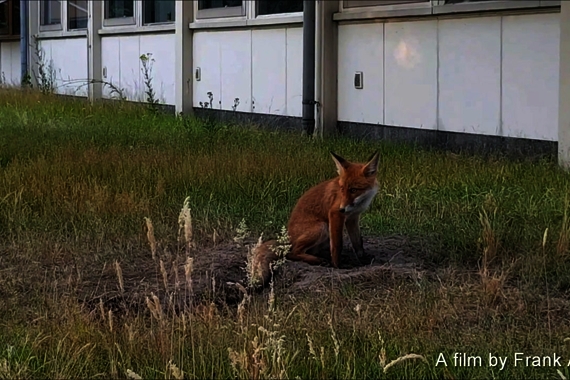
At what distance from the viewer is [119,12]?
21.0m

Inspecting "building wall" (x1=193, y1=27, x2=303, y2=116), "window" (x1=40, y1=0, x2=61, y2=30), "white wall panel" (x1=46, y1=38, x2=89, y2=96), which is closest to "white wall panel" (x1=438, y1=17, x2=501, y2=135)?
"building wall" (x1=193, y1=27, x2=303, y2=116)

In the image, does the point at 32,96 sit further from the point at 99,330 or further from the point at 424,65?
the point at 99,330

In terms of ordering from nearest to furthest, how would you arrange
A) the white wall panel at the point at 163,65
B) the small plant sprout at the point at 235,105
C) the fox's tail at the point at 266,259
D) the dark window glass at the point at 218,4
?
the fox's tail at the point at 266,259
the small plant sprout at the point at 235,105
the dark window glass at the point at 218,4
the white wall panel at the point at 163,65

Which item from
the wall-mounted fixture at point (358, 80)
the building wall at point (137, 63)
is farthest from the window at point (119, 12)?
the wall-mounted fixture at point (358, 80)

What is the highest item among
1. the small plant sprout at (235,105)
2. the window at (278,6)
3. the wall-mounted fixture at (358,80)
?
the window at (278,6)

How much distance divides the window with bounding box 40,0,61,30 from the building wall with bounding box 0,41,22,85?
1.60 m

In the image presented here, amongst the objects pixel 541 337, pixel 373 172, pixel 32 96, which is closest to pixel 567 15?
pixel 373 172

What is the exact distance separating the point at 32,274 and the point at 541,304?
9.23ft

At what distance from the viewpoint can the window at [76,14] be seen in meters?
23.0

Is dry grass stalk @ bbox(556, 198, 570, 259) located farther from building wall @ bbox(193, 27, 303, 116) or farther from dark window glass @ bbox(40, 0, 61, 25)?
dark window glass @ bbox(40, 0, 61, 25)

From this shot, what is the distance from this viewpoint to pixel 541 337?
4395 mm

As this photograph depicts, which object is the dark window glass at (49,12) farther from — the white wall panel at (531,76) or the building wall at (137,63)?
the white wall panel at (531,76)

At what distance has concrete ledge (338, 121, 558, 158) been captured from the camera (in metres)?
10.0

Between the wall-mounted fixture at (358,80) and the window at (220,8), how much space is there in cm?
325
